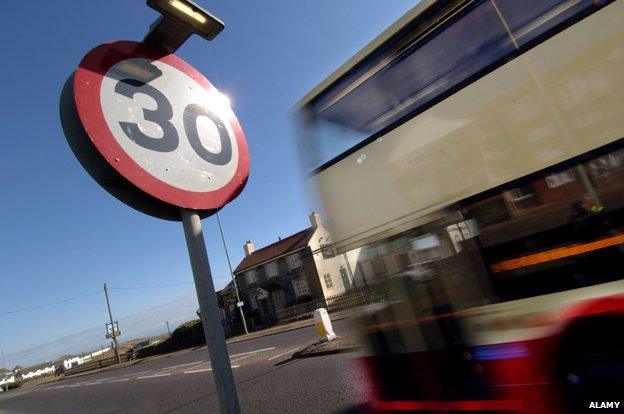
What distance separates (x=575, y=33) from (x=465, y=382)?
303 centimetres

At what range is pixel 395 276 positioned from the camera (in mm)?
3816

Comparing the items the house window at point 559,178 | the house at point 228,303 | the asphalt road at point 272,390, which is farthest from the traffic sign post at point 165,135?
the house at point 228,303

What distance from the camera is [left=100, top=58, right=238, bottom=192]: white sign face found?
1.62m

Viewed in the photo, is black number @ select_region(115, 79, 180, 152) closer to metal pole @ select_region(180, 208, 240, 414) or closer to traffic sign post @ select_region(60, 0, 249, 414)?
traffic sign post @ select_region(60, 0, 249, 414)

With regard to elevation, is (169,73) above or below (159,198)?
above

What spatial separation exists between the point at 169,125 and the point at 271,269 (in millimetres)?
36545

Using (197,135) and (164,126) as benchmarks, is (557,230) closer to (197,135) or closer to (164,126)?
(197,135)

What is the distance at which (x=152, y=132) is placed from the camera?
5.57ft

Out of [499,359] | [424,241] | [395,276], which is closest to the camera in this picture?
[499,359]

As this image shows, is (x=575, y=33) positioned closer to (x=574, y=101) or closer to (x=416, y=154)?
(x=574, y=101)

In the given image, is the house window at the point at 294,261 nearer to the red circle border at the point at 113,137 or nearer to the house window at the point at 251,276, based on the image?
the house window at the point at 251,276

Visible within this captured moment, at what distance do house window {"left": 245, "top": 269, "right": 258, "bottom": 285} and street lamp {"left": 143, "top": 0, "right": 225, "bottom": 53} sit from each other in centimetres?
3839

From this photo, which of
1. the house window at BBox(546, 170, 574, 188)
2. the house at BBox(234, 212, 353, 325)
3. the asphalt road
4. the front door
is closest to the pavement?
the asphalt road

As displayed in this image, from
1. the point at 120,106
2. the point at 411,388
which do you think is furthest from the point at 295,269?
the point at 120,106
